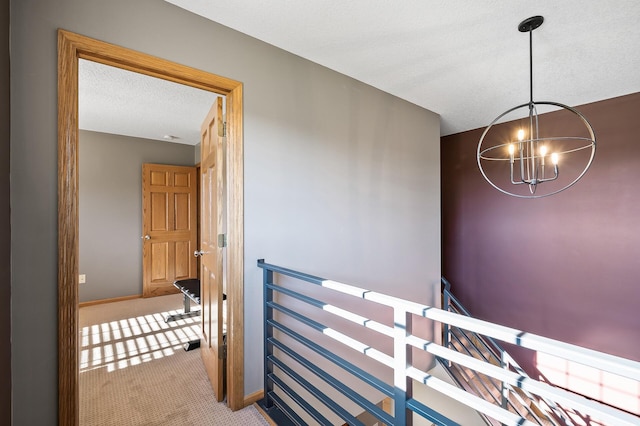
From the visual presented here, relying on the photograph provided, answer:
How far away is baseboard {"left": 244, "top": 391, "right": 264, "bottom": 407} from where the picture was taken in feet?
6.02

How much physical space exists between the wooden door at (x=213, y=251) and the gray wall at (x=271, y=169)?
0.20 m

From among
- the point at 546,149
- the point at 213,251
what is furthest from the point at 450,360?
the point at 546,149

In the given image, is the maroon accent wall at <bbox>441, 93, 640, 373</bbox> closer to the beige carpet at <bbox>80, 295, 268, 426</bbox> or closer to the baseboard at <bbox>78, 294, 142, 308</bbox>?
the beige carpet at <bbox>80, 295, 268, 426</bbox>

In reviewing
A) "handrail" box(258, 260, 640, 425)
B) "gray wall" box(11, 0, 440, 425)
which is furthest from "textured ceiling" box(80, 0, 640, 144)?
"handrail" box(258, 260, 640, 425)

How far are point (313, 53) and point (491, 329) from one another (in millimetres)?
2038

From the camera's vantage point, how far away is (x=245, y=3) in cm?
162

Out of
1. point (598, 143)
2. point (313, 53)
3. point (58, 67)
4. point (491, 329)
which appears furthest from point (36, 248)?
point (598, 143)

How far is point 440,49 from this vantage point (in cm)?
208

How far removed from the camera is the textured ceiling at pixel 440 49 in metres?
1.67

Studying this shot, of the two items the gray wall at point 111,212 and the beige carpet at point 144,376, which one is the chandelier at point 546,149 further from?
the gray wall at point 111,212

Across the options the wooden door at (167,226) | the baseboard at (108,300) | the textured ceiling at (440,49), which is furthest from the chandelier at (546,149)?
the baseboard at (108,300)

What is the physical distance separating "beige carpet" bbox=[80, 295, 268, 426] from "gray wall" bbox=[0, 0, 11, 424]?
830 millimetres

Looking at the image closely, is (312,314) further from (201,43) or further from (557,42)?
(557,42)

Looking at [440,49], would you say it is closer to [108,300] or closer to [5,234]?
[5,234]
